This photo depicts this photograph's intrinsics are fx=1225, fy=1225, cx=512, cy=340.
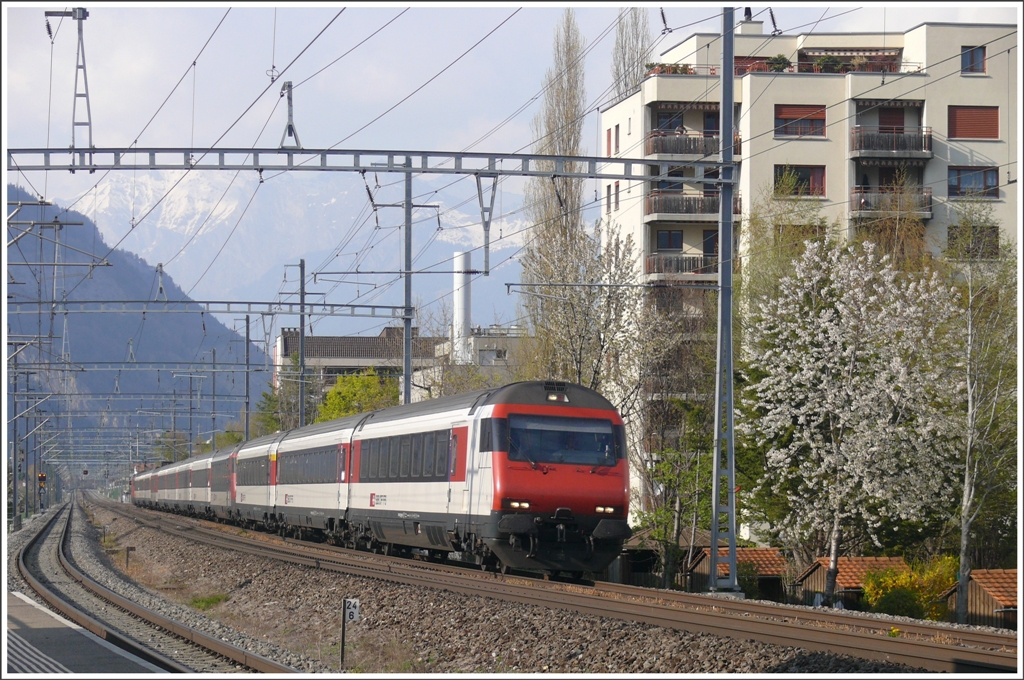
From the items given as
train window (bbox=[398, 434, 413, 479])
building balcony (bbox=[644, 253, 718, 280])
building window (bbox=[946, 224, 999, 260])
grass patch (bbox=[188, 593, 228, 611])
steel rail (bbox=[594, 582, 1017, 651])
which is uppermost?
building balcony (bbox=[644, 253, 718, 280])

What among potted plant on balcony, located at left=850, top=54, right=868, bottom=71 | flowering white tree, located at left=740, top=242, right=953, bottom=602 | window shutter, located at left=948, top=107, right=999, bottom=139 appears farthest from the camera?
potted plant on balcony, located at left=850, top=54, right=868, bottom=71

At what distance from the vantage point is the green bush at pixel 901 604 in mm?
25656

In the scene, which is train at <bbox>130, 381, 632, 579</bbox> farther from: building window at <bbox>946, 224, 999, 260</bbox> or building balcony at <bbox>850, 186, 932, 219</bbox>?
building balcony at <bbox>850, 186, 932, 219</bbox>

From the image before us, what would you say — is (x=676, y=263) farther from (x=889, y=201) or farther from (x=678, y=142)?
(x=889, y=201)

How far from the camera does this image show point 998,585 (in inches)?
1113

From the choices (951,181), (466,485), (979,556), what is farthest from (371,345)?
(466,485)

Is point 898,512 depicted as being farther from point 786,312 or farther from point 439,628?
point 439,628

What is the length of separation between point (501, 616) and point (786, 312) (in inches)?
781

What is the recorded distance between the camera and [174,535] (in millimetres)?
41719

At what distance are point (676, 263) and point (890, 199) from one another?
9492 millimetres

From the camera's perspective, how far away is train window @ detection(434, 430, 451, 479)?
872 inches

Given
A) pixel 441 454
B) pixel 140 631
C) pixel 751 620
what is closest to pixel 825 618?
pixel 751 620

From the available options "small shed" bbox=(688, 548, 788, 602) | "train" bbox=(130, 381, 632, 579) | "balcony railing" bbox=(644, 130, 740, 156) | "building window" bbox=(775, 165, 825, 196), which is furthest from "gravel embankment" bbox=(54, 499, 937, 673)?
"building window" bbox=(775, 165, 825, 196)

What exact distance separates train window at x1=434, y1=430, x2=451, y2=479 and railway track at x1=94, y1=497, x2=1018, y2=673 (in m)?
→ 1.78
